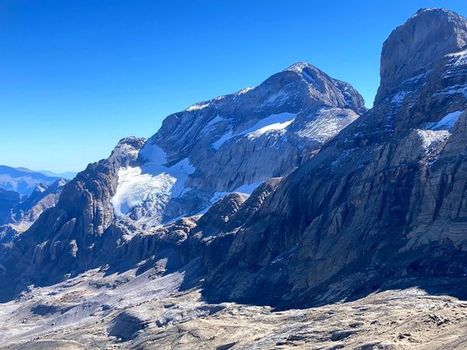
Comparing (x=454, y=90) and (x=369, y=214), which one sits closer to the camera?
(x=369, y=214)

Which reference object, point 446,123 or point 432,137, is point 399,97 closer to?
Result: point 446,123

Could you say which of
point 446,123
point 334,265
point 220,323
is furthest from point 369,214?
point 220,323

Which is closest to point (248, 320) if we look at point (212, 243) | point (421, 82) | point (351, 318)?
point (351, 318)

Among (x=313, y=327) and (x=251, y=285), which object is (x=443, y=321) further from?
(x=251, y=285)

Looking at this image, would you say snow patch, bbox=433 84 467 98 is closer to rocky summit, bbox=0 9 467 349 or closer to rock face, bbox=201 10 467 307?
rock face, bbox=201 10 467 307

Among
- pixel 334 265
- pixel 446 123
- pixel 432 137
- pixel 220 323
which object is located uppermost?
pixel 446 123

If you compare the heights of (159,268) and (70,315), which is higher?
(159,268)
